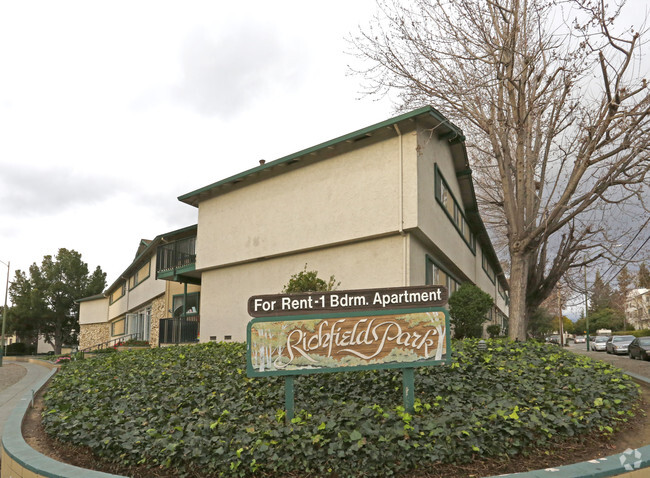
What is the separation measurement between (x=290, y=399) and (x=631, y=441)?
4.10 metres

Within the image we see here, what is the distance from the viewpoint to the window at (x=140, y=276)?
31.8 metres

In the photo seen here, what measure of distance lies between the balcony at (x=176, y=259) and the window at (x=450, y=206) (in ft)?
35.8

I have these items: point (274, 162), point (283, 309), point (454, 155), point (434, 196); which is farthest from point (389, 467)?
point (454, 155)

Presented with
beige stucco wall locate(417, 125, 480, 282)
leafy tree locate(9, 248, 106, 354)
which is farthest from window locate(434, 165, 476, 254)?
leafy tree locate(9, 248, 106, 354)

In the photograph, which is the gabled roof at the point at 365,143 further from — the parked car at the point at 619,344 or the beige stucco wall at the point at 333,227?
the parked car at the point at 619,344

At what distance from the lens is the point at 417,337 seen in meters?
6.68

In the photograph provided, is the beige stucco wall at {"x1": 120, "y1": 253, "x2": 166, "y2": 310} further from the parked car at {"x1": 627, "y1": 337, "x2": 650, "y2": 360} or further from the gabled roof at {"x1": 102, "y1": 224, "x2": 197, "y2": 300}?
the parked car at {"x1": 627, "y1": 337, "x2": 650, "y2": 360}

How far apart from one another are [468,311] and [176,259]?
43.4 feet

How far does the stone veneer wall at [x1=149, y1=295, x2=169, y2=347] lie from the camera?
2784cm

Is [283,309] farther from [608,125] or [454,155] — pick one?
[454,155]

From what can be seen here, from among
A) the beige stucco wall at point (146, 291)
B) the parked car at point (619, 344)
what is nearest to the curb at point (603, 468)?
the beige stucco wall at point (146, 291)

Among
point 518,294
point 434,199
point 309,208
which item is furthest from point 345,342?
point 518,294

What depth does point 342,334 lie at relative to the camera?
6672 mm

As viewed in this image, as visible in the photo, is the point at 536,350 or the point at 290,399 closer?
the point at 290,399
